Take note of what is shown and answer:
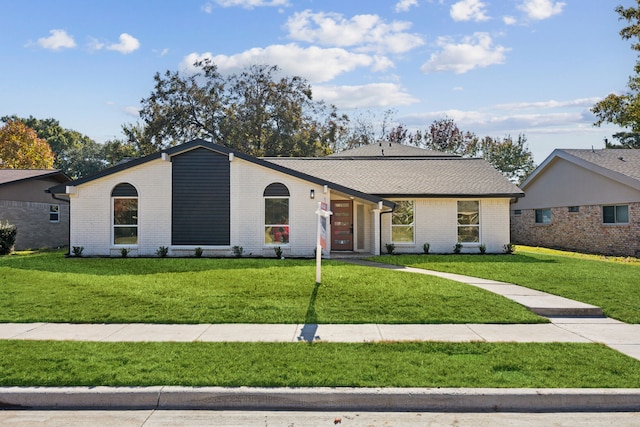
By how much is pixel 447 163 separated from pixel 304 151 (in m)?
20.8

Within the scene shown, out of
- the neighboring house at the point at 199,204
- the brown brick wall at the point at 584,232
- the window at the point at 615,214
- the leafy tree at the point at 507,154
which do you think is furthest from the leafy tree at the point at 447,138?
the neighboring house at the point at 199,204

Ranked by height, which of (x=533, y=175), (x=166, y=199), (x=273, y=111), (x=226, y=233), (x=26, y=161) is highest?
(x=273, y=111)


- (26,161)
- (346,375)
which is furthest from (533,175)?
(26,161)

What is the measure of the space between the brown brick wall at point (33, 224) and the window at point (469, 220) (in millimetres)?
20650

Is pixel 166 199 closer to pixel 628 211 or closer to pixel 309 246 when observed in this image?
pixel 309 246

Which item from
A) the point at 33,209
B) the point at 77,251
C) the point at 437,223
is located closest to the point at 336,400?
the point at 77,251

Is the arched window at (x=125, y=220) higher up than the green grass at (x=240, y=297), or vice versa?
the arched window at (x=125, y=220)

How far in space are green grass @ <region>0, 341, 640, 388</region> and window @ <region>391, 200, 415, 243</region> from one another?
1253 centimetres

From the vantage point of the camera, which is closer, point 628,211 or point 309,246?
point 309,246

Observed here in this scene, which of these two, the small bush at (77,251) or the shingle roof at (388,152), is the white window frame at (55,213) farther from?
the shingle roof at (388,152)

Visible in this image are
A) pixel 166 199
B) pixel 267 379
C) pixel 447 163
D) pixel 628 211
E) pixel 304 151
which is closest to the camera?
pixel 267 379

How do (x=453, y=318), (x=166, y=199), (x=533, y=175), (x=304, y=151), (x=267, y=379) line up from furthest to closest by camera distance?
(x=304, y=151), (x=533, y=175), (x=166, y=199), (x=453, y=318), (x=267, y=379)

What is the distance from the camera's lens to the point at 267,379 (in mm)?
5484

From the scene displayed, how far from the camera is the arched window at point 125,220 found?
17.1 metres
